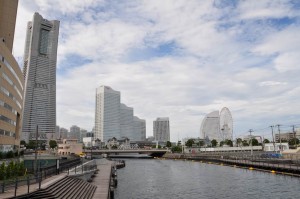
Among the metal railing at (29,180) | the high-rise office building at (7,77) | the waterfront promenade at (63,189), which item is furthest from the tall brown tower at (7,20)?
the waterfront promenade at (63,189)

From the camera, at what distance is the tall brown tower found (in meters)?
111

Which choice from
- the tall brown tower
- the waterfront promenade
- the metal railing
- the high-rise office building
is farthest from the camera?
→ the tall brown tower

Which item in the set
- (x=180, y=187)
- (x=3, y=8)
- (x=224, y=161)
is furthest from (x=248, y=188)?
(x=3, y=8)

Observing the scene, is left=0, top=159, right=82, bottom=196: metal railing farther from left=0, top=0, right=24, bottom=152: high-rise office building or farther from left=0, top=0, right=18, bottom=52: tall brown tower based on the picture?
left=0, top=0, right=18, bottom=52: tall brown tower

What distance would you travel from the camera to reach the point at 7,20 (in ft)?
376

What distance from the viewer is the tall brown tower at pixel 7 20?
111m

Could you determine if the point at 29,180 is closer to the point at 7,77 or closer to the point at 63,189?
the point at 63,189

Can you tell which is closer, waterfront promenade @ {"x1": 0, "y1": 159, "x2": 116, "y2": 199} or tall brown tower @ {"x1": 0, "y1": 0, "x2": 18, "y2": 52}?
waterfront promenade @ {"x1": 0, "y1": 159, "x2": 116, "y2": 199}

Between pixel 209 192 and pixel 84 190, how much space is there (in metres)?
24.4

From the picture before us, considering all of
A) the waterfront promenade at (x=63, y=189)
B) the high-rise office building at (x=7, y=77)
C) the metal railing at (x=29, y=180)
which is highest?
the high-rise office building at (x=7, y=77)

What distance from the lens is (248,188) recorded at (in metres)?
57.8

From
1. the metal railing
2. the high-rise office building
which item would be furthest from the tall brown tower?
the metal railing

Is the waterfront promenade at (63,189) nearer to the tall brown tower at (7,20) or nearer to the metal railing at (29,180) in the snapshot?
the metal railing at (29,180)

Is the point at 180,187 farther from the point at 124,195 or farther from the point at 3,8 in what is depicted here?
the point at 3,8
